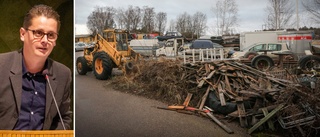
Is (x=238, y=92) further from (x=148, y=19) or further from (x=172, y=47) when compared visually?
(x=148, y=19)

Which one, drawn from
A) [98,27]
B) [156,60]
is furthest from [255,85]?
[98,27]

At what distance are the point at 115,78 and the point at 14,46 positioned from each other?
730mm

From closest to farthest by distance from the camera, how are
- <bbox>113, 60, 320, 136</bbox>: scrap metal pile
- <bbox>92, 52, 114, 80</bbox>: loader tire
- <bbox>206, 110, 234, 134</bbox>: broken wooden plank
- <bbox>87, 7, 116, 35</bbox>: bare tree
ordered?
<bbox>113, 60, 320, 136</bbox>: scrap metal pile
<bbox>206, 110, 234, 134</bbox>: broken wooden plank
<bbox>87, 7, 116, 35</bbox>: bare tree
<bbox>92, 52, 114, 80</bbox>: loader tire

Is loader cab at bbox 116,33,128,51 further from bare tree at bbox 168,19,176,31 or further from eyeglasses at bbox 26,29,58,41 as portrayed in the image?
eyeglasses at bbox 26,29,58,41

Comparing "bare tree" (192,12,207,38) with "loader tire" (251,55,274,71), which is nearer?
"loader tire" (251,55,274,71)

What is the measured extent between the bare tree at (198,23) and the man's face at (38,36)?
37.8 inches

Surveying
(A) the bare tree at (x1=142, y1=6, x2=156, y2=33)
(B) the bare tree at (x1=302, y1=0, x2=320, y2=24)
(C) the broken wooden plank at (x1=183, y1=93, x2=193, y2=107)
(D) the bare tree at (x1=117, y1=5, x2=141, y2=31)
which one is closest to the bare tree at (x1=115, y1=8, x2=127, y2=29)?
(D) the bare tree at (x1=117, y1=5, x2=141, y2=31)

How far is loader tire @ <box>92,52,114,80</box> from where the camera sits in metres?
2.13

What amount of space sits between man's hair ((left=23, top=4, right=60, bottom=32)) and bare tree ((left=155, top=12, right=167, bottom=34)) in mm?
692

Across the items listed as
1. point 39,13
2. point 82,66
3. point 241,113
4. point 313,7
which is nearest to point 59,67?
point 82,66

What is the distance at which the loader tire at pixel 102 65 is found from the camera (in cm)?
213

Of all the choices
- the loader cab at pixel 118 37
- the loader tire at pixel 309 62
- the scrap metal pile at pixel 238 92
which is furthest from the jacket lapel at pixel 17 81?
the loader tire at pixel 309 62

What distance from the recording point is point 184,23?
2.04m

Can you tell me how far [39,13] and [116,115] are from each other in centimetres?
88
